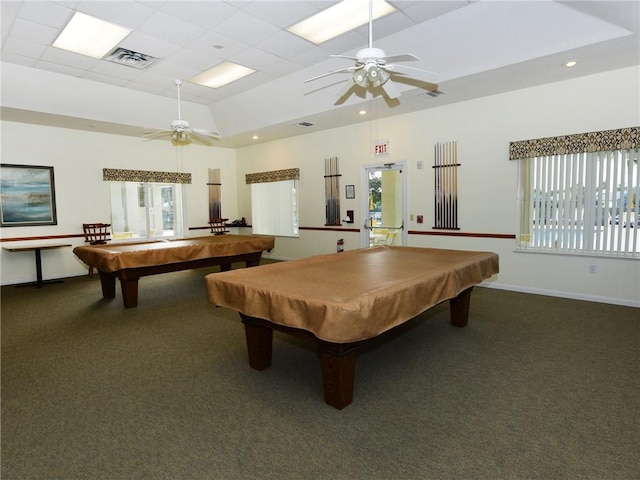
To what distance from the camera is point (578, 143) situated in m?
4.47

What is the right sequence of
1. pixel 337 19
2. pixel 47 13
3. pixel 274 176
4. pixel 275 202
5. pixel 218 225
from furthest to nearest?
pixel 218 225 → pixel 275 202 → pixel 274 176 → pixel 337 19 → pixel 47 13

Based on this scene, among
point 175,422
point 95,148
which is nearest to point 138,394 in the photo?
point 175,422

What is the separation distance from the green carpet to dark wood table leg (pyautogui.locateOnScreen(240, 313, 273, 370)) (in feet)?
0.26

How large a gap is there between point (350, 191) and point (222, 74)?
293 centimetres

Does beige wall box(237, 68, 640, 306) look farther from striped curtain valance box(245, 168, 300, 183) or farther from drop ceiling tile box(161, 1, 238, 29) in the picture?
drop ceiling tile box(161, 1, 238, 29)

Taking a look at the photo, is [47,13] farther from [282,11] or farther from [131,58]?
[282,11]

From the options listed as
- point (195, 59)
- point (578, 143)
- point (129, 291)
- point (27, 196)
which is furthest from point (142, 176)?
point (578, 143)

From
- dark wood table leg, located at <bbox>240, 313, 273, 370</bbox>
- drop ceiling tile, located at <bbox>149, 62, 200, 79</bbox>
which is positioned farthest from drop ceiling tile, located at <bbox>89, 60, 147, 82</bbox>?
dark wood table leg, located at <bbox>240, 313, 273, 370</bbox>

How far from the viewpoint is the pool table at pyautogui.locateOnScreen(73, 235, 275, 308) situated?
4.36m

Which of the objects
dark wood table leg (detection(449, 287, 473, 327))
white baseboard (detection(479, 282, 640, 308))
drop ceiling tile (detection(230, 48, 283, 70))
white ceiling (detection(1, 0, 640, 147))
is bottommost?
white baseboard (detection(479, 282, 640, 308))

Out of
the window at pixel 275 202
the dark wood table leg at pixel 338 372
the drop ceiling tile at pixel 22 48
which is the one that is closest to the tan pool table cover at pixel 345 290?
the dark wood table leg at pixel 338 372

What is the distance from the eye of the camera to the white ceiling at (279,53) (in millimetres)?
3643

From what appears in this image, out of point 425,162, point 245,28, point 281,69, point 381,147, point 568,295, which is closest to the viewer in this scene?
point 245,28

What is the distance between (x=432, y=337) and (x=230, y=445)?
2163mm
